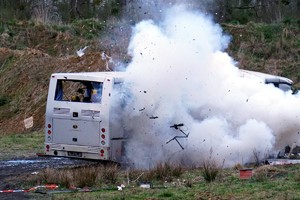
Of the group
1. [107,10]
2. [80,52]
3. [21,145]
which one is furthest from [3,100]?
[107,10]

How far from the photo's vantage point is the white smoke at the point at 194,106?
21.2 m

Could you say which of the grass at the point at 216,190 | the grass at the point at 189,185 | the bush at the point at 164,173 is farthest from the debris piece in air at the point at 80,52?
the grass at the point at 216,190

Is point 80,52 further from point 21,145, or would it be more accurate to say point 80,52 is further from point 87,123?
point 87,123

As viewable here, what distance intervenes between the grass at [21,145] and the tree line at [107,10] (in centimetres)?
1839

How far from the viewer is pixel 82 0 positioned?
60.7m

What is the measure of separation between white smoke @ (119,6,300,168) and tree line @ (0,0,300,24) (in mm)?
25427

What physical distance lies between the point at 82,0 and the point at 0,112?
24.8m

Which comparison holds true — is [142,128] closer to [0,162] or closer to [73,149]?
[73,149]

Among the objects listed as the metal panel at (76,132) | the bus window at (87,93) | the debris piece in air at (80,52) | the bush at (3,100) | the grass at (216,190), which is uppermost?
the debris piece in air at (80,52)

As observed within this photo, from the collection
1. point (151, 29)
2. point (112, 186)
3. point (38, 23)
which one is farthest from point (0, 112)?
point (112, 186)

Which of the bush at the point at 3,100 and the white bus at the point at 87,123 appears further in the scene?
the bush at the point at 3,100

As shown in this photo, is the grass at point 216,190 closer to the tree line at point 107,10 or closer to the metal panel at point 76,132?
the metal panel at point 76,132

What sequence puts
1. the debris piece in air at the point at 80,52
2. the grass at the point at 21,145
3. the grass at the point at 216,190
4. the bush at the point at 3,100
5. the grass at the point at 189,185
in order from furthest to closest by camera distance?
the debris piece in air at the point at 80,52
the bush at the point at 3,100
the grass at the point at 21,145
the grass at the point at 189,185
the grass at the point at 216,190

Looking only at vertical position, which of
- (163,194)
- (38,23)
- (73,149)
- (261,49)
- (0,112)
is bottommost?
(163,194)
